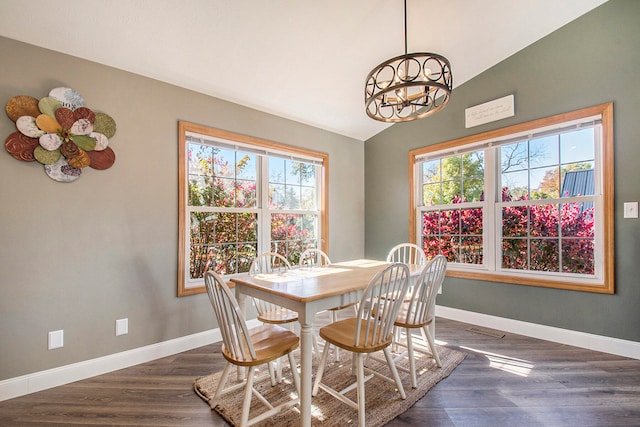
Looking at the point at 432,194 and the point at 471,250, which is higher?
the point at 432,194

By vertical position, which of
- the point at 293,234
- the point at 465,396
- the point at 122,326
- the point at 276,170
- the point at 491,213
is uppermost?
the point at 276,170

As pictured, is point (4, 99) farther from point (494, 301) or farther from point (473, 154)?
point (494, 301)

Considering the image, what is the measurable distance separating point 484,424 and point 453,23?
303 centimetres

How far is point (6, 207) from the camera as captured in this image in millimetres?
1894

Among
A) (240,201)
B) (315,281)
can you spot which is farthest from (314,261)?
(315,281)

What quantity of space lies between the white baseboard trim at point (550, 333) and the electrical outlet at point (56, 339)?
358cm

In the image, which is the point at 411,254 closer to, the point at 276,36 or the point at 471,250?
the point at 471,250

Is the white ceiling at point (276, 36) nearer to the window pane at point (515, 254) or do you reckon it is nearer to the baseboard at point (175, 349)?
the window pane at point (515, 254)

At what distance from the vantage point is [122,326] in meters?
2.29

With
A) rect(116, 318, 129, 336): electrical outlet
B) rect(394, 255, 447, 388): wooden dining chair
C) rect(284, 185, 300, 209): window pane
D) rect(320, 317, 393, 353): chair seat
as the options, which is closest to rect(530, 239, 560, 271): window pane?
rect(394, 255, 447, 388): wooden dining chair

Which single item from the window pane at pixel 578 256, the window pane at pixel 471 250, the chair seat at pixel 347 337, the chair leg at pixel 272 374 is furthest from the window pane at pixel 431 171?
the chair leg at pixel 272 374

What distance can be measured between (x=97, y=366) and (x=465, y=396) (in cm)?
264

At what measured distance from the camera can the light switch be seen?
2.36 m

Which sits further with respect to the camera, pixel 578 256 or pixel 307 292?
pixel 578 256
